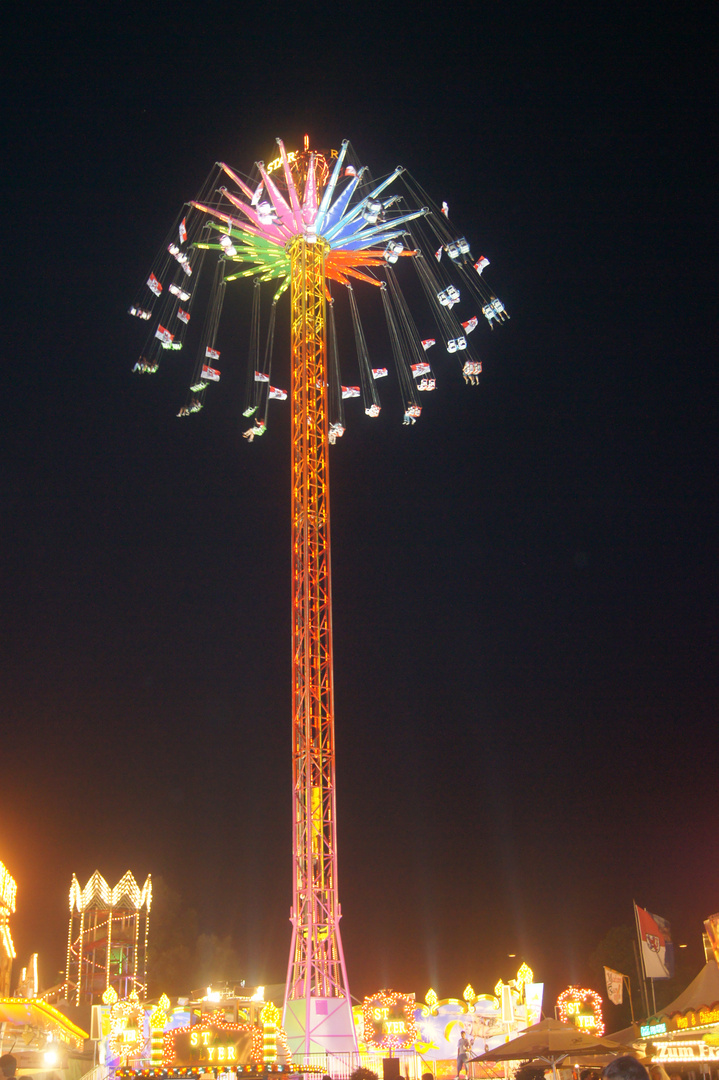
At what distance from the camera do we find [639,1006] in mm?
47969

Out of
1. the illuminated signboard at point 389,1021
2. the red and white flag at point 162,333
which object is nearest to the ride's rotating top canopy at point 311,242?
the red and white flag at point 162,333

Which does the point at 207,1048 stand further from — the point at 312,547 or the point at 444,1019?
the point at 312,547

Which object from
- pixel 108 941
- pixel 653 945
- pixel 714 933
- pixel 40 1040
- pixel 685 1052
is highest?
pixel 108 941

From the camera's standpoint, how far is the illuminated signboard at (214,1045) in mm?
18969

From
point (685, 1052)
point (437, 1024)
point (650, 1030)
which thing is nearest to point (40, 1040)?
point (437, 1024)

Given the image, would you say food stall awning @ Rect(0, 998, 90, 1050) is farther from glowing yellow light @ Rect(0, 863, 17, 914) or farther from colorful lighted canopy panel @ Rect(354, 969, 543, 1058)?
colorful lighted canopy panel @ Rect(354, 969, 543, 1058)

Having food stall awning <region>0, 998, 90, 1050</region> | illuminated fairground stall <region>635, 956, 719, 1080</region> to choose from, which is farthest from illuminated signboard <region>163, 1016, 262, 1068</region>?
illuminated fairground stall <region>635, 956, 719, 1080</region>

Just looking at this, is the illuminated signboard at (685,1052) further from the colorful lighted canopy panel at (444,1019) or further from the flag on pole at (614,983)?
the flag on pole at (614,983)

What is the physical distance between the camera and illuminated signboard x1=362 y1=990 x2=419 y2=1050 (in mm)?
26312

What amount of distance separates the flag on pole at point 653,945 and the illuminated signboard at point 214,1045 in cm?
1581

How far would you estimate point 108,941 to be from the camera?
5416 cm

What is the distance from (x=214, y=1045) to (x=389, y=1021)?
8530mm

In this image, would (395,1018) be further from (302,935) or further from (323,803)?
(323,803)

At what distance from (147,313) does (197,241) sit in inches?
146
